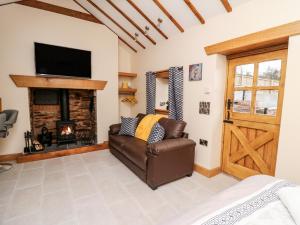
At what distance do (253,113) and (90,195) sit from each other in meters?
2.61

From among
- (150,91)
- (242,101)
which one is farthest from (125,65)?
(242,101)

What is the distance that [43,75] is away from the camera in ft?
11.2

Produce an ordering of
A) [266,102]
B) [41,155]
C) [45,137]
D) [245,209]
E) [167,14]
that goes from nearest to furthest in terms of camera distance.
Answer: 1. [245,209]
2. [266,102]
3. [167,14]
4. [41,155]
5. [45,137]

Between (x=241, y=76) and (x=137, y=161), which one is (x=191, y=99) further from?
(x=137, y=161)

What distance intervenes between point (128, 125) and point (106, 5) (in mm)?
2538

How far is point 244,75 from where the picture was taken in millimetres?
2582

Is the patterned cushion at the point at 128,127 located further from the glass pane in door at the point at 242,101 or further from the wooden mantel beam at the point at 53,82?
the glass pane in door at the point at 242,101

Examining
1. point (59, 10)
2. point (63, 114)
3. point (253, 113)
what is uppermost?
point (59, 10)

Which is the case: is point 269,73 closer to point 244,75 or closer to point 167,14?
point 244,75

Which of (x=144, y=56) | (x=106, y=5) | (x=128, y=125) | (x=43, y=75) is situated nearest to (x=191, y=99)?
(x=128, y=125)

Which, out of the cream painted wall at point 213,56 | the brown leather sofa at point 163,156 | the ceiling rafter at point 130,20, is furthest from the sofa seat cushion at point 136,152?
the ceiling rafter at point 130,20

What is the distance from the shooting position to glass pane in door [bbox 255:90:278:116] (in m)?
2.26

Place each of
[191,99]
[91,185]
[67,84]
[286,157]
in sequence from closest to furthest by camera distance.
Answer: [286,157]
[91,185]
[191,99]
[67,84]

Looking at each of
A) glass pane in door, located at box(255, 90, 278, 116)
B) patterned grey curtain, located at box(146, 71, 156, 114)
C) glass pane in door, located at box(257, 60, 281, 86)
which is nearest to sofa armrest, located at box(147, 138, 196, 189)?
glass pane in door, located at box(255, 90, 278, 116)
